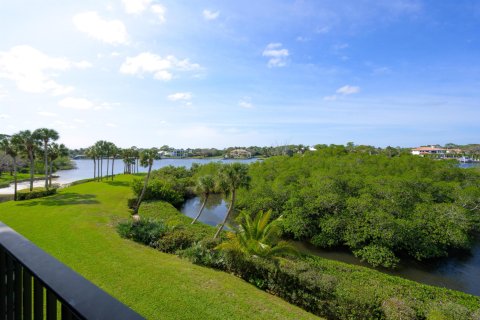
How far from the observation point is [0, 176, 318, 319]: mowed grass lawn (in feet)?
36.7

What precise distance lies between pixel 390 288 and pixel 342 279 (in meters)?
2.32

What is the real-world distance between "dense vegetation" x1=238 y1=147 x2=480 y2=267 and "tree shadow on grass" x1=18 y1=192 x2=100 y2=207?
1899cm

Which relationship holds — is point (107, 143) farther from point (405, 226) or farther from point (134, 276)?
point (405, 226)

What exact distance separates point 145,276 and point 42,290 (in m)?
13.7

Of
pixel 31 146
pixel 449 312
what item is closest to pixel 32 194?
pixel 31 146

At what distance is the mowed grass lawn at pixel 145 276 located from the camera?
1120cm

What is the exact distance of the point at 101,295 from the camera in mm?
1166

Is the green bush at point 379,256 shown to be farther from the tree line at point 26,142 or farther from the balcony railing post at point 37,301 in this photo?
the tree line at point 26,142

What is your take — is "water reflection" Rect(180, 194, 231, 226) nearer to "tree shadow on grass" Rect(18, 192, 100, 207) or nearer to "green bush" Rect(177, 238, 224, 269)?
"tree shadow on grass" Rect(18, 192, 100, 207)

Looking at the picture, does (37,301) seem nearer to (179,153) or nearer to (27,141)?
(27,141)

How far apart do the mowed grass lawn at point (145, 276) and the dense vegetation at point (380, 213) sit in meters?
11.2

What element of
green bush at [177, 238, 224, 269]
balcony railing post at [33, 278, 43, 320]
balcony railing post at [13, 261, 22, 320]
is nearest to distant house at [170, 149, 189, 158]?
green bush at [177, 238, 224, 269]

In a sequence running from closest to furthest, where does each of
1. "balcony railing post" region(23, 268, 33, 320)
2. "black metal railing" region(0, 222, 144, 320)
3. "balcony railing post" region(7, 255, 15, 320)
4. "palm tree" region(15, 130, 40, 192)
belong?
1. "black metal railing" region(0, 222, 144, 320)
2. "balcony railing post" region(23, 268, 33, 320)
3. "balcony railing post" region(7, 255, 15, 320)
4. "palm tree" region(15, 130, 40, 192)

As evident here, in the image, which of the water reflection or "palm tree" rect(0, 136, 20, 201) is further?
the water reflection
